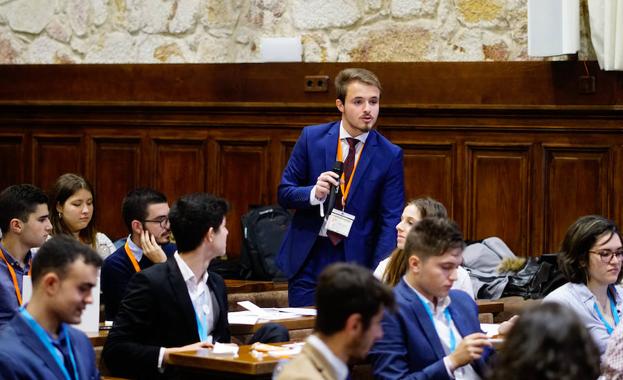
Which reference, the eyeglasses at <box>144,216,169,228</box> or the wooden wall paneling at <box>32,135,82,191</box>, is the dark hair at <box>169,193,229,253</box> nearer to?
the eyeglasses at <box>144,216,169,228</box>

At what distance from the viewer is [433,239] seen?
4.30 metres

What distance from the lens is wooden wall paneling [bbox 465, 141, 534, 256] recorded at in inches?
295

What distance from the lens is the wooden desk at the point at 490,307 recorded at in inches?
225

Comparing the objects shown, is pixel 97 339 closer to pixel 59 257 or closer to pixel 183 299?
Result: pixel 183 299

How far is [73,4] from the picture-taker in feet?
29.5

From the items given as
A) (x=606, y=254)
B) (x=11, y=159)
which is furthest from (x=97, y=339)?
(x=11, y=159)

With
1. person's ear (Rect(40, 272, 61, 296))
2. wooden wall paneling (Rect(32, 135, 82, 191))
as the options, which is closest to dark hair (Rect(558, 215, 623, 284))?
person's ear (Rect(40, 272, 61, 296))

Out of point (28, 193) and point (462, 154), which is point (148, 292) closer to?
point (28, 193)

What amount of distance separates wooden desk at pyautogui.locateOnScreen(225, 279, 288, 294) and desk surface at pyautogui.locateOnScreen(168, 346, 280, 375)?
2685mm

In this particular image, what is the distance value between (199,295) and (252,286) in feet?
8.25

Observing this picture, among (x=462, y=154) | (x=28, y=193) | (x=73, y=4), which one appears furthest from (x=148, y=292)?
(x=73, y=4)

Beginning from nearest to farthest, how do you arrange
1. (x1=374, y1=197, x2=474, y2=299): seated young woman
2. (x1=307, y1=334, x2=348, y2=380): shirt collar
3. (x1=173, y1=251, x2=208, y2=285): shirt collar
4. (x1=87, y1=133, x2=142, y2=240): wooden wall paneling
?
(x1=307, y1=334, x2=348, y2=380): shirt collar → (x1=173, y1=251, x2=208, y2=285): shirt collar → (x1=374, y1=197, x2=474, y2=299): seated young woman → (x1=87, y1=133, x2=142, y2=240): wooden wall paneling

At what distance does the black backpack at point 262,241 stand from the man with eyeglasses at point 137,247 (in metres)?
1.46

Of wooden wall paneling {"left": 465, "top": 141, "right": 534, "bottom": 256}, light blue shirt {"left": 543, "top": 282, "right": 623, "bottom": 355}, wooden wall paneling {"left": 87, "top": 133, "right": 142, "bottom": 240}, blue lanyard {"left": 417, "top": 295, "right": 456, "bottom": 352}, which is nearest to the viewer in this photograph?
blue lanyard {"left": 417, "top": 295, "right": 456, "bottom": 352}
